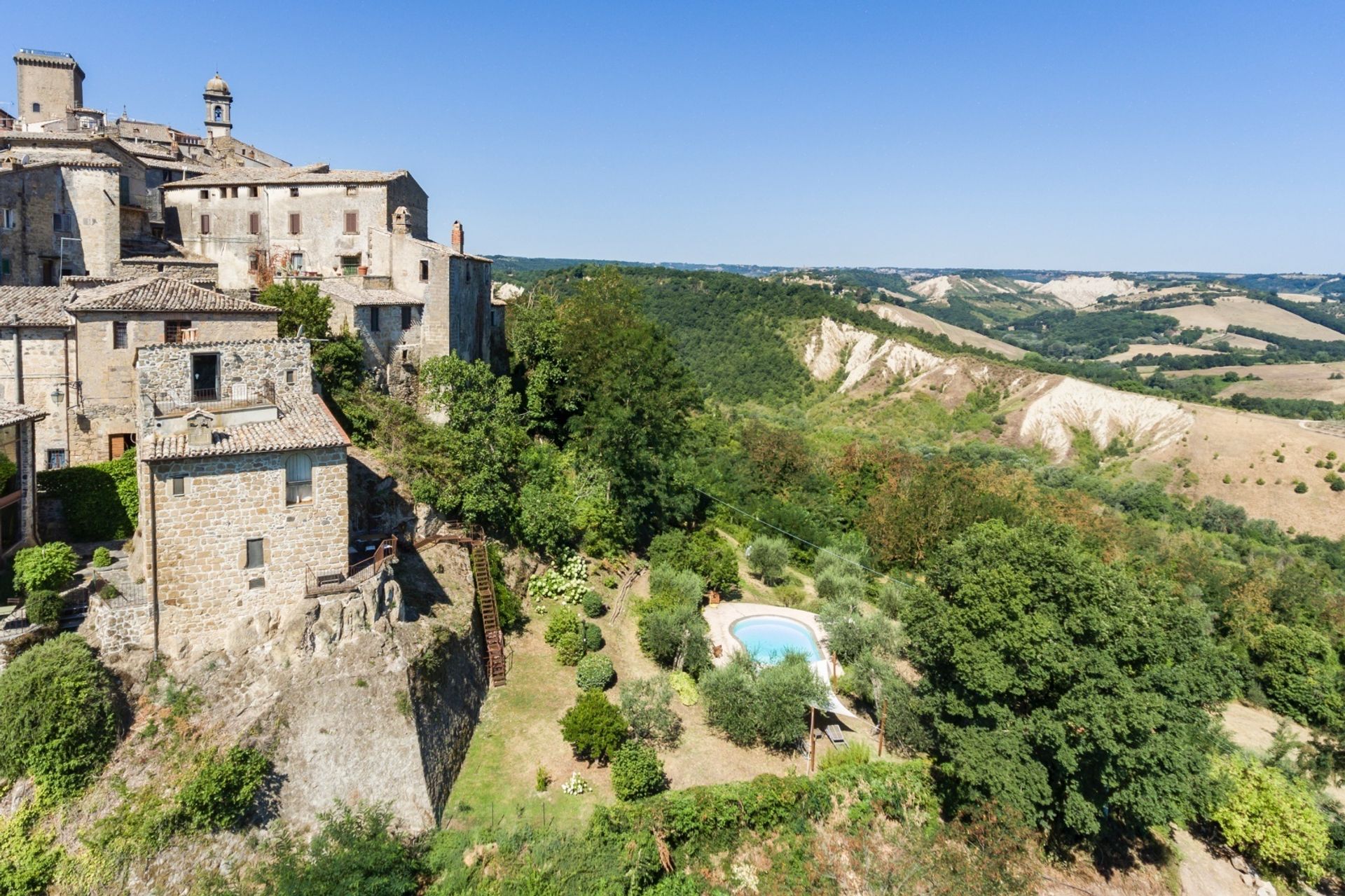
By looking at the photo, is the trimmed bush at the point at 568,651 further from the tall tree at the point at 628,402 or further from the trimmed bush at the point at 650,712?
the tall tree at the point at 628,402

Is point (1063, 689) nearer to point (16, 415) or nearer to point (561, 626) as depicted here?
point (561, 626)

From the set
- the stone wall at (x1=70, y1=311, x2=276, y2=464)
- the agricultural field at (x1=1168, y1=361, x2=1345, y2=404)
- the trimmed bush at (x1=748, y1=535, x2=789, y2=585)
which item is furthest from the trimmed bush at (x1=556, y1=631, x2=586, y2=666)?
the agricultural field at (x1=1168, y1=361, x2=1345, y2=404)

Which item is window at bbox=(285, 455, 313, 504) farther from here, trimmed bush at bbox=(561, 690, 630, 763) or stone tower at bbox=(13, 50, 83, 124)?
stone tower at bbox=(13, 50, 83, 124)

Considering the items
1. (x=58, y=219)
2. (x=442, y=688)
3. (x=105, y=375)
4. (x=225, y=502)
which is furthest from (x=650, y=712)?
(x=58, y=219)

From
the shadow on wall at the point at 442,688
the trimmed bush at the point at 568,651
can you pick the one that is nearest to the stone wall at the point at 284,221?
the shadow on wall at the point at 442,688

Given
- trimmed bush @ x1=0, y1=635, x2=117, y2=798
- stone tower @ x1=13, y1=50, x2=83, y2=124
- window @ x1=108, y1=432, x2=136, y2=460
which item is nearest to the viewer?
trimmed bush @ x1=0, y1=635, x2=117, y2=798
